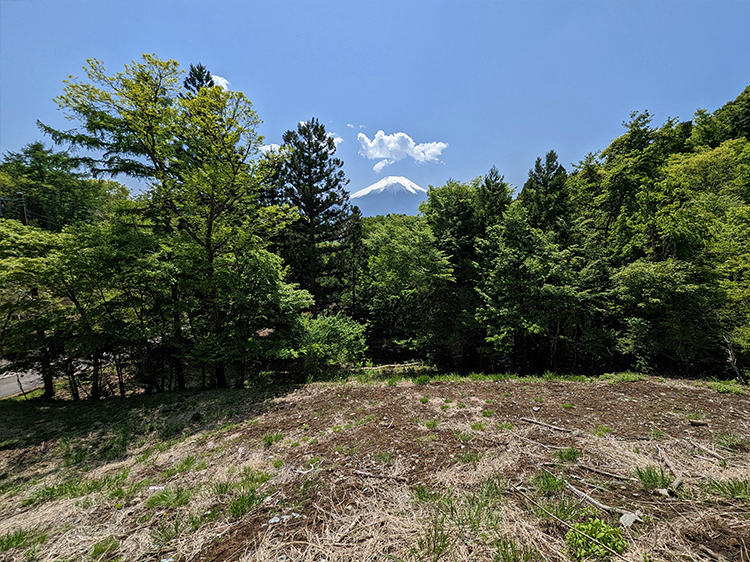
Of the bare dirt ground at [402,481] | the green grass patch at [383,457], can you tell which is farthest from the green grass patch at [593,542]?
the green grass patch at [383,457]

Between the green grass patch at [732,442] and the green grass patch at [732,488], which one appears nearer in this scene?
the green grass patch at [732,488]

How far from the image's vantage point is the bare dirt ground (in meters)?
2.63

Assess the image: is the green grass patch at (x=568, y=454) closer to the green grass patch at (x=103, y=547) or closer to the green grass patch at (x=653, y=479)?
the green grass patch at (x=653, y=479)

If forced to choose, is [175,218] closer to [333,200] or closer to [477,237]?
[333,200]

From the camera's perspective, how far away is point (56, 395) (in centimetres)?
1019

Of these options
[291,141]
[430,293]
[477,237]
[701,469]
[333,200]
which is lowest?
[701,469]

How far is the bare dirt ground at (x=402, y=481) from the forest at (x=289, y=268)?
353cm

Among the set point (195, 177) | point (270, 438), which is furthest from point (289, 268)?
point (270, 438)

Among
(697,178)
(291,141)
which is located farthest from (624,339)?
(291,141)

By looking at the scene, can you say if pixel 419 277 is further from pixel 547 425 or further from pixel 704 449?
pixel 704 449

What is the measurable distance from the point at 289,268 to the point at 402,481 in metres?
9.57

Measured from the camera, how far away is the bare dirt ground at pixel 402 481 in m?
2.63

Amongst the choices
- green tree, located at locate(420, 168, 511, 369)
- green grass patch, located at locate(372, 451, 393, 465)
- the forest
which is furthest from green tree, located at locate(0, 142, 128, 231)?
green grass patch, located at locate(372, 451, 393, 465)

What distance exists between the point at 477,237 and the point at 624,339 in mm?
7822
